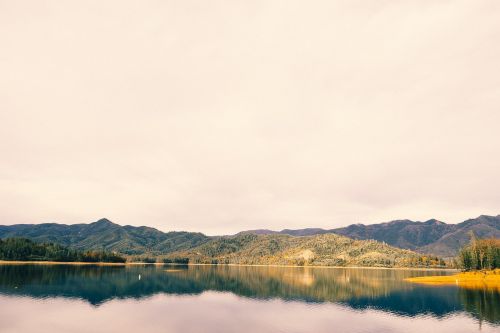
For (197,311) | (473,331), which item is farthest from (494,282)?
(197,311)

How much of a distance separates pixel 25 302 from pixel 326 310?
90766mm

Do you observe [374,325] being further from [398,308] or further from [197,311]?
[197,311]

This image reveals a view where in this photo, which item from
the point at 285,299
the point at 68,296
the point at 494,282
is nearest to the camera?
the point at 68,296

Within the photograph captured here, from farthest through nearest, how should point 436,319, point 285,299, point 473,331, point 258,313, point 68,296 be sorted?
1. point 285,299
2. point 68,296
3. point 258,313
4. point 436,319
5. point 473,331

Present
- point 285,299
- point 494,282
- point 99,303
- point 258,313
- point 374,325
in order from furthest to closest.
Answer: point 494,282, point 285,299, point 99,303, point 258,313, point 374,325

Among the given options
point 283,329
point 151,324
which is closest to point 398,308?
point 283,329

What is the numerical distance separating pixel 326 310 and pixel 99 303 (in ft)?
237

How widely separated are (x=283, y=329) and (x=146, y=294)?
83.0 meters

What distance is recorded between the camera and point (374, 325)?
87.4m

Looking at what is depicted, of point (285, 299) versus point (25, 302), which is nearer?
point (25, 302)

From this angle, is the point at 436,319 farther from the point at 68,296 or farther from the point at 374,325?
the point at 68,296

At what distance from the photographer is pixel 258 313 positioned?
10462cm

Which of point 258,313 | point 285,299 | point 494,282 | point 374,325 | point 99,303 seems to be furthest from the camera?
point 494,282

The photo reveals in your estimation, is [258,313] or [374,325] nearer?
[374,325]
